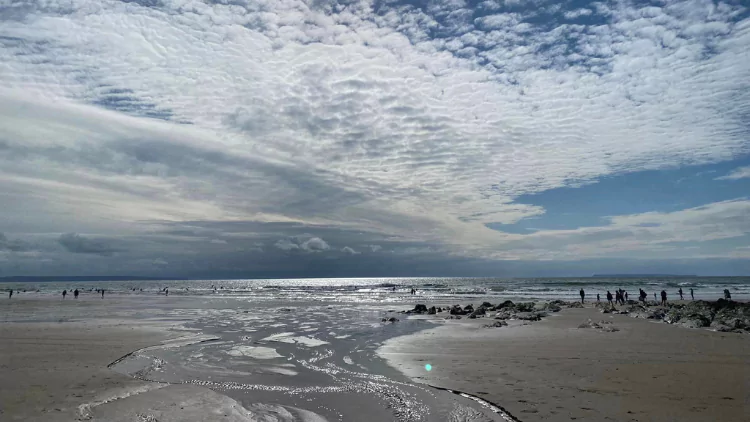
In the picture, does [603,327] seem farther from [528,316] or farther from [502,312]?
[502,312]

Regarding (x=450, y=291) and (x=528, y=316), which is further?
(x=450, y=291)

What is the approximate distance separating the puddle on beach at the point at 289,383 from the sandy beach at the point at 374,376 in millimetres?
57

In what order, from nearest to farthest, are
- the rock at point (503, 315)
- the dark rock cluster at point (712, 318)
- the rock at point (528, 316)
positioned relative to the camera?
the dark rock cluster at point (712, 318) < the rock at point (528, 316) < the rock at point (503, 315)

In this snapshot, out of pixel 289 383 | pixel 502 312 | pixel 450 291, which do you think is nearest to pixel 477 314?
pixel 502 312

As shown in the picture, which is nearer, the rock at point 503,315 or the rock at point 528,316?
the rock at point 528,316

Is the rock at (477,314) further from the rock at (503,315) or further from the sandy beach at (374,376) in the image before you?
the sandy beach at (374,376)

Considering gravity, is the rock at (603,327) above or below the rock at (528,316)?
above

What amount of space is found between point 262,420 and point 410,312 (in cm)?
2963

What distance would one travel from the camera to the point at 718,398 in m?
9.93

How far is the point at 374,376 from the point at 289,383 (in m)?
2.53

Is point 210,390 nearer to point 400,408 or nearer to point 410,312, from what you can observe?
point 400,408

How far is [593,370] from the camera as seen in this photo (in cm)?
1320

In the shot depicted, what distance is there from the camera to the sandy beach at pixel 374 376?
30.2 feet

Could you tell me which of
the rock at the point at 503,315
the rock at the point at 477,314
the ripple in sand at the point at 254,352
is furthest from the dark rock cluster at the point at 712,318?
the ripple in sand at the point at 254,352
